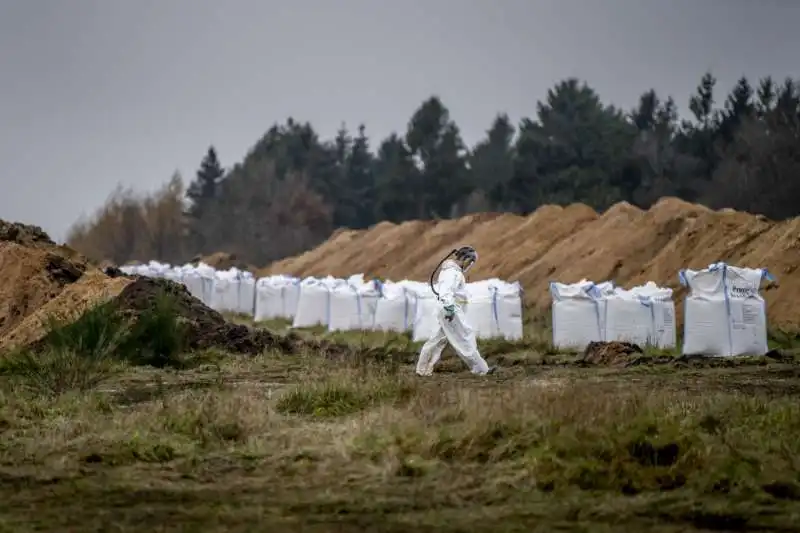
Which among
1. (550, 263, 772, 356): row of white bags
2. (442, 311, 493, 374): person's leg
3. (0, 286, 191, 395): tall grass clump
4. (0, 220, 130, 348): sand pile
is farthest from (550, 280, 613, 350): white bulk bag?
(0, 220, 130, 348): sand pile

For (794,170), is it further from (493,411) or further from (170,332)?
(493,411)

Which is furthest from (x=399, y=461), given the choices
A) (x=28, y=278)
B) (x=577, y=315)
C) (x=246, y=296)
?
(x=246, y=296)

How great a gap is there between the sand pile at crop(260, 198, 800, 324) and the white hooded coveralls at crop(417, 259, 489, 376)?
36.1ft

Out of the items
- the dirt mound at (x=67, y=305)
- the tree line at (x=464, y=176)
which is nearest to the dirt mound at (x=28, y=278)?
the dirt mound at (x=67, y=305)

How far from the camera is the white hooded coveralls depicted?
14.2 metres

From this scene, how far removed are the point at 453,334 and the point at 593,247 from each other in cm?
2172

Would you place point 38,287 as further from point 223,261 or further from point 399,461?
point 223,261

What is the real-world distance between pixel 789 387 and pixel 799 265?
1404 cm

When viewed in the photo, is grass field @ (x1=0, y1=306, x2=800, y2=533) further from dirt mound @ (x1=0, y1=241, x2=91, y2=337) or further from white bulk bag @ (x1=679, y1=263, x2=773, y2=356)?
dirt mound @ (x1=0, y1=241, x2=91, y2=337)

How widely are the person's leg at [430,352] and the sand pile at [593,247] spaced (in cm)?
1115

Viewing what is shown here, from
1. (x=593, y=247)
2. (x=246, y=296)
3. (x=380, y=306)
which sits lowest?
(x=380, y=306)

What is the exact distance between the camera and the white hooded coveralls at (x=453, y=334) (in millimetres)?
14172

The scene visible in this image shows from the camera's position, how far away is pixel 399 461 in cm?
757

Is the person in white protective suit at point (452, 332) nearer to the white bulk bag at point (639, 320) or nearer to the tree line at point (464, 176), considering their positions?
the white bulk bag at point (639, 320)
